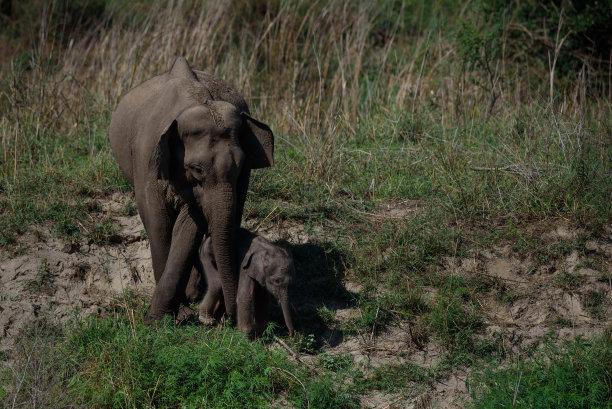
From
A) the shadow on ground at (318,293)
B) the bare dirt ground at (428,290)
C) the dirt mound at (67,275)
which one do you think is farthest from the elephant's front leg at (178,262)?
the shadow on ground at (318,293)

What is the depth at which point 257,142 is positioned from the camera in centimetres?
575

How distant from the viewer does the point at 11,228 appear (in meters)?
6.91

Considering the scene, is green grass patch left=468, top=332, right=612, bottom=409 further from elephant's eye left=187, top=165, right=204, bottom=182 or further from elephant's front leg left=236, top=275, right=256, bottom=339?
elephant's eye left=187, top=165, right=204, bottom=182

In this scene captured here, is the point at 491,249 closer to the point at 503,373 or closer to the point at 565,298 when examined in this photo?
the point at 565,298

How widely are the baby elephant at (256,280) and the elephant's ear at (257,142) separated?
0.59 m

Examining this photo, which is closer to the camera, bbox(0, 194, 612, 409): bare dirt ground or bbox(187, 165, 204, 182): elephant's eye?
bbox(187, 165, 204, 182): elephant's eye

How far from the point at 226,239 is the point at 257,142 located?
794mm

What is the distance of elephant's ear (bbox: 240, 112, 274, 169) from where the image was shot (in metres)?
5.74

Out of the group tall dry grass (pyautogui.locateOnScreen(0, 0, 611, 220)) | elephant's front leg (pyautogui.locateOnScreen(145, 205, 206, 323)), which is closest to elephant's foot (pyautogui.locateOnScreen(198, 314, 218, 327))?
elephant's front leg (pyautogui.locateOnScreen(145, 205, 206, 323))

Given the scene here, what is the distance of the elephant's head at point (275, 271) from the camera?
5.56 metres

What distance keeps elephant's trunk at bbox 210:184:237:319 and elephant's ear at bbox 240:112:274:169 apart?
1.61ft

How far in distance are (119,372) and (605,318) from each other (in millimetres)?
3913

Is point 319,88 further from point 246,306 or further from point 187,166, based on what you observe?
point 246,306

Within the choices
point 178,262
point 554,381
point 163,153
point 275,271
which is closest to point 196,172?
point 163,153
